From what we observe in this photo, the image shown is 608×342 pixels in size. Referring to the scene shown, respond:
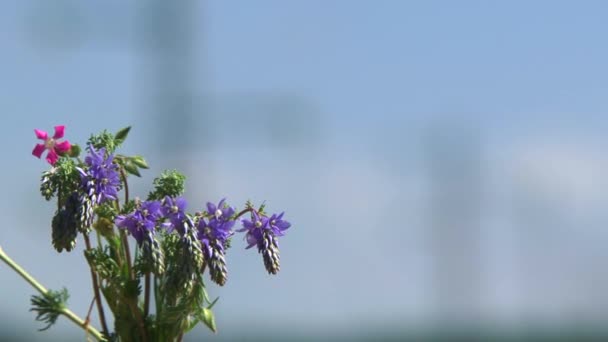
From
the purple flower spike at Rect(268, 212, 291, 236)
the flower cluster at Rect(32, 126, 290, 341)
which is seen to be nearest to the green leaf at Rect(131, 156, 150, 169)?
the flower cluster at Rect(32, 126, 290, 341)

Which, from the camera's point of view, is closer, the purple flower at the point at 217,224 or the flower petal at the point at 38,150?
the purple flower at the point at 217,224

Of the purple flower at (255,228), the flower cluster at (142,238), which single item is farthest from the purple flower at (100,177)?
the purple flower at (255,228)

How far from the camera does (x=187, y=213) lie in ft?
6.30

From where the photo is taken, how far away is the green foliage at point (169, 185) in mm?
1989

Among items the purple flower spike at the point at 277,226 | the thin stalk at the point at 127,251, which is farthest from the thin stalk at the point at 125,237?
the purple flower spike at the point at 277,226

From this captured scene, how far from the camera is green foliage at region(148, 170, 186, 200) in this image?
1.99 meters

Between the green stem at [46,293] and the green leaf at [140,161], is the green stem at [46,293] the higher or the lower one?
the lower one

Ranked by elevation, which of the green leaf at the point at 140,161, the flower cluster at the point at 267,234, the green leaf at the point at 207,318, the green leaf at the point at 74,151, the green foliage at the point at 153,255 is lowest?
the green leaf at the point at 207,318

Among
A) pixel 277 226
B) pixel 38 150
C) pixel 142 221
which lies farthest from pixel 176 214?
pixel 38 150

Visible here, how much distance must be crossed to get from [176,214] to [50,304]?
9.9 inches

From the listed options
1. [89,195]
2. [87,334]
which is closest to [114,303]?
[87,334]

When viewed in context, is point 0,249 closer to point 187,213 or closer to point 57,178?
point 57,178

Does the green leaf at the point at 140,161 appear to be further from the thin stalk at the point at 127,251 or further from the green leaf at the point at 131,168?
the thin stalk at the point at 127,251

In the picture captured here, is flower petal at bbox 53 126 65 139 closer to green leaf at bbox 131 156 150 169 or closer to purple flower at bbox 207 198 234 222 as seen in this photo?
green leaf at bbox 131 156 150 169
